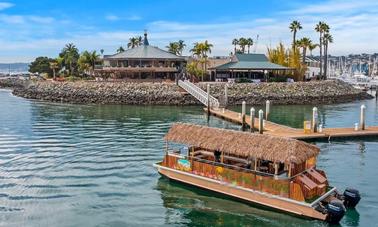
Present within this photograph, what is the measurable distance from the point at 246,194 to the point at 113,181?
8.39 m

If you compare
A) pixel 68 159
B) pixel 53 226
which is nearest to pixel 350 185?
pixel 53 226

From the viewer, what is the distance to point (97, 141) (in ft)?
126

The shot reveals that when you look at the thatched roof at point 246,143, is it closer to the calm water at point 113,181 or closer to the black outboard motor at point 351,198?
the black outboard motor at point 351,198

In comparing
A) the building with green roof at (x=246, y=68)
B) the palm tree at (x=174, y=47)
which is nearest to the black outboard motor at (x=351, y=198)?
the building with green roof at (x=246, y=68)

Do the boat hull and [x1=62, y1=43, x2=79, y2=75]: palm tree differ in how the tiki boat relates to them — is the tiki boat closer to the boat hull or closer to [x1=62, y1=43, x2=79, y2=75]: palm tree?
the boat hull

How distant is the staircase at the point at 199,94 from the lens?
62.1 meters

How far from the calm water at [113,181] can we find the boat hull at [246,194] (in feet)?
1.31

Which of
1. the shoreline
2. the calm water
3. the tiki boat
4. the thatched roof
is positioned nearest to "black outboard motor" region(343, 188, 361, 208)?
the tiki boat

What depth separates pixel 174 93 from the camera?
75625mm

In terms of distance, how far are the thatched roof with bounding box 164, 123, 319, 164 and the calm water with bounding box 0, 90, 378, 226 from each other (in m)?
2.71

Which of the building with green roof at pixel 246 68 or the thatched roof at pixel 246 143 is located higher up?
the building with green roof at pixel 246 68

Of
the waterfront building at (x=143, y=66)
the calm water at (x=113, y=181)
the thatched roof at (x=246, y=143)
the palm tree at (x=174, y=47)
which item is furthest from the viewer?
the palm tree at (x=174, y=47)

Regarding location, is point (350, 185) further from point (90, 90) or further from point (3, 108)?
point (90, 90)

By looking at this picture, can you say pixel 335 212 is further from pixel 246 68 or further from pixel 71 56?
pixel 71 56
